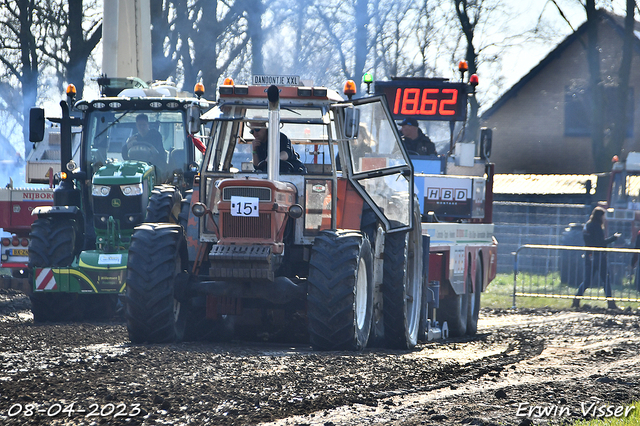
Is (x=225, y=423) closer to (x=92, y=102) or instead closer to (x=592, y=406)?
(x=592, y=406)

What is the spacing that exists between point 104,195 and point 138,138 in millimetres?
1088

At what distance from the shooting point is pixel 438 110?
14.7 m

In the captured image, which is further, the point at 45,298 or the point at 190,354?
the point at 45,298

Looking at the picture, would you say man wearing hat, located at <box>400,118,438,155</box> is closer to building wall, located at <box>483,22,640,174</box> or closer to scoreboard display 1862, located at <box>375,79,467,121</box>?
scoreboard display 1862, located at <box>375,79,467,121</box>

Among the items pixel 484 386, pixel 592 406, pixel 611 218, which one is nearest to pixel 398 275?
pixel 484 386

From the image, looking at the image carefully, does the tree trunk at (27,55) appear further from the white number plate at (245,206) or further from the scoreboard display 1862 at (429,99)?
the white number plate at (245,206)

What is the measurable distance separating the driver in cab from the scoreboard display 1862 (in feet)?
13.3

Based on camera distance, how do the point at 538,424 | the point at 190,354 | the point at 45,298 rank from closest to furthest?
the point at 538,424 < the point at 190,354 < the point at 45,298

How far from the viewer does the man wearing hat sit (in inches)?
572

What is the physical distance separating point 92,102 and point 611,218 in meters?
12.0

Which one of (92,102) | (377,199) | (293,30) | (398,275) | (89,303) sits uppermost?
(293,30)

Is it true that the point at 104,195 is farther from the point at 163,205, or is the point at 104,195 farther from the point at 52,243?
the point at 163,205

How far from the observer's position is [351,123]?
27.1 feet

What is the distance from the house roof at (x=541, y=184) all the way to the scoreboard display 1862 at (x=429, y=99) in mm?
17187
